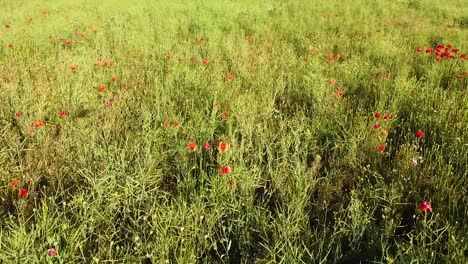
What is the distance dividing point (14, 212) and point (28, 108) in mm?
1580

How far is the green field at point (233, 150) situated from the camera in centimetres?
184

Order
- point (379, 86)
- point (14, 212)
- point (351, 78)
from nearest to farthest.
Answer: point (14, 212) → point (379, 86) → point (351, 78)

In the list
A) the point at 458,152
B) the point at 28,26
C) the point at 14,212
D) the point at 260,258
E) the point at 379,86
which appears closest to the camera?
the point at 260,258

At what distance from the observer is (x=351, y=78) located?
4.08 m

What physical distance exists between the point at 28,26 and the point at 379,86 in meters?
→ 7.40

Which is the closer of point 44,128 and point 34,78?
point 44,128

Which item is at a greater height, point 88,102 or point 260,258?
point 88,102

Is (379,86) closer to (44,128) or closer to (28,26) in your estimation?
(44,128)

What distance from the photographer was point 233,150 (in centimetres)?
238

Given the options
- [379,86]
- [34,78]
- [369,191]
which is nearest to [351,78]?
[379,86]

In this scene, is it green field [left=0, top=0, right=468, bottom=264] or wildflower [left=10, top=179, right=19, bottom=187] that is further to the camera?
wildflower [left=10, top=179, right=19, bottom=187]

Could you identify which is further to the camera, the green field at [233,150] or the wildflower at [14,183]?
the wildflower at [14,183]

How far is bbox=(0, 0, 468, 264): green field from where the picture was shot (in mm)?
1840

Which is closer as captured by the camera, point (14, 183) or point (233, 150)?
point (14, 183)
